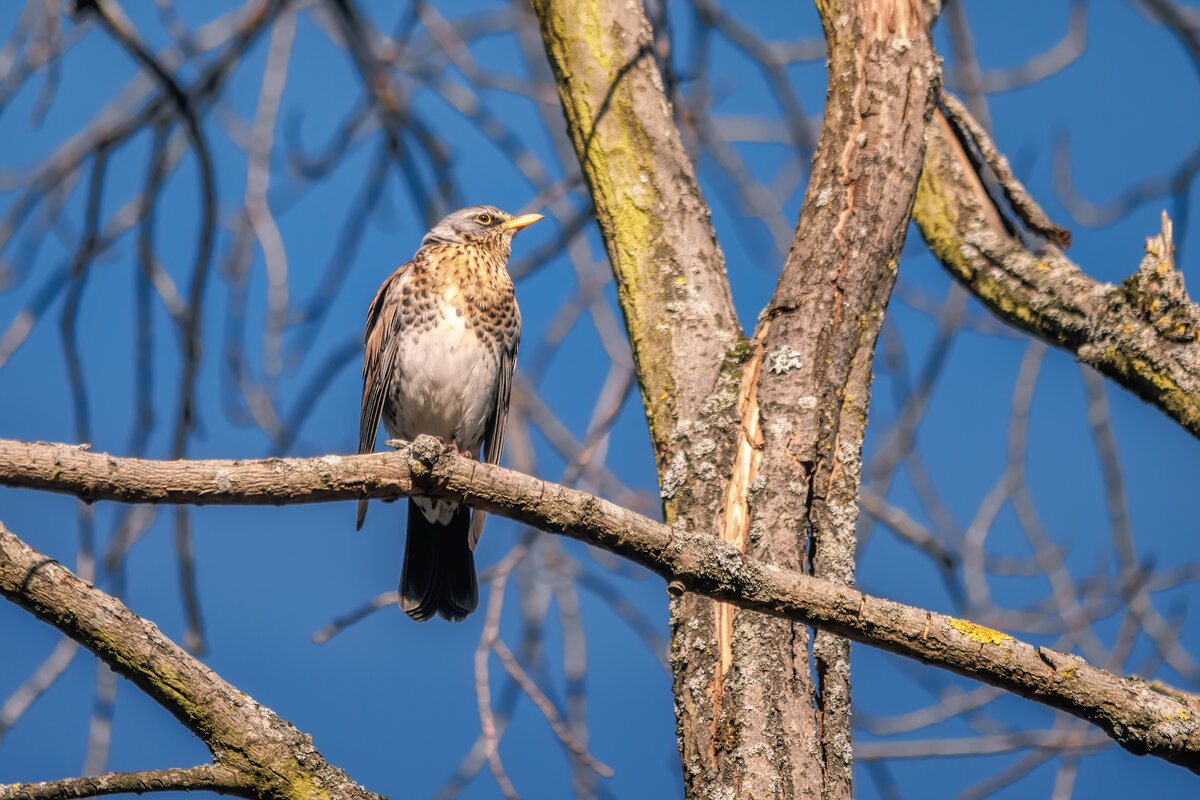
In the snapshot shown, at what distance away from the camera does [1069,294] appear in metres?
2.89

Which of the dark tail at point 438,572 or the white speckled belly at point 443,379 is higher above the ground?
the white speckled belly at point 443,379

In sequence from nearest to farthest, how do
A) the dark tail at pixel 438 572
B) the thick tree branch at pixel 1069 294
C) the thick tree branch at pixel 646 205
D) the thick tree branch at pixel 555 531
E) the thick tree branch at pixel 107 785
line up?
the thick tree branch at pixel 107 785, the thick tree branch at pixel 555 531, the thick tree branch at pixel 1069 294, the thick tree branch at pixel 646 205, the dark tail at pixel 438 572

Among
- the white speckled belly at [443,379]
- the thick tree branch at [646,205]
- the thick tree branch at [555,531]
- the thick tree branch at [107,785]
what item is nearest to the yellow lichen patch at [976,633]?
the thick tree branch at [555,531]

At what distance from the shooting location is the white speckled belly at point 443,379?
3.99m

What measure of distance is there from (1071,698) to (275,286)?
7.87 ft

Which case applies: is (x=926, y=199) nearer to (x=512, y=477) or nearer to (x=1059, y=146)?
(x=1059, y=146)

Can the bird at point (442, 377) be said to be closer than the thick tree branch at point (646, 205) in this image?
No

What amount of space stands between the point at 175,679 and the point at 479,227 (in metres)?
2.98

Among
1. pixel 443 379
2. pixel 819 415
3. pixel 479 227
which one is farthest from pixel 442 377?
pixel 819 415

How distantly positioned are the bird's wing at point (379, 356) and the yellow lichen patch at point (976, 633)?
2.58 metres

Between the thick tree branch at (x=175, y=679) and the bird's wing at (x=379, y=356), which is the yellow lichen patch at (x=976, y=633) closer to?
the thick tree branch at (x=175, y=679)

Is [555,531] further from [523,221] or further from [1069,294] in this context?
[523,221]

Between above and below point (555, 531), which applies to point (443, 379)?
above

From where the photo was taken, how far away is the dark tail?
3803mm
